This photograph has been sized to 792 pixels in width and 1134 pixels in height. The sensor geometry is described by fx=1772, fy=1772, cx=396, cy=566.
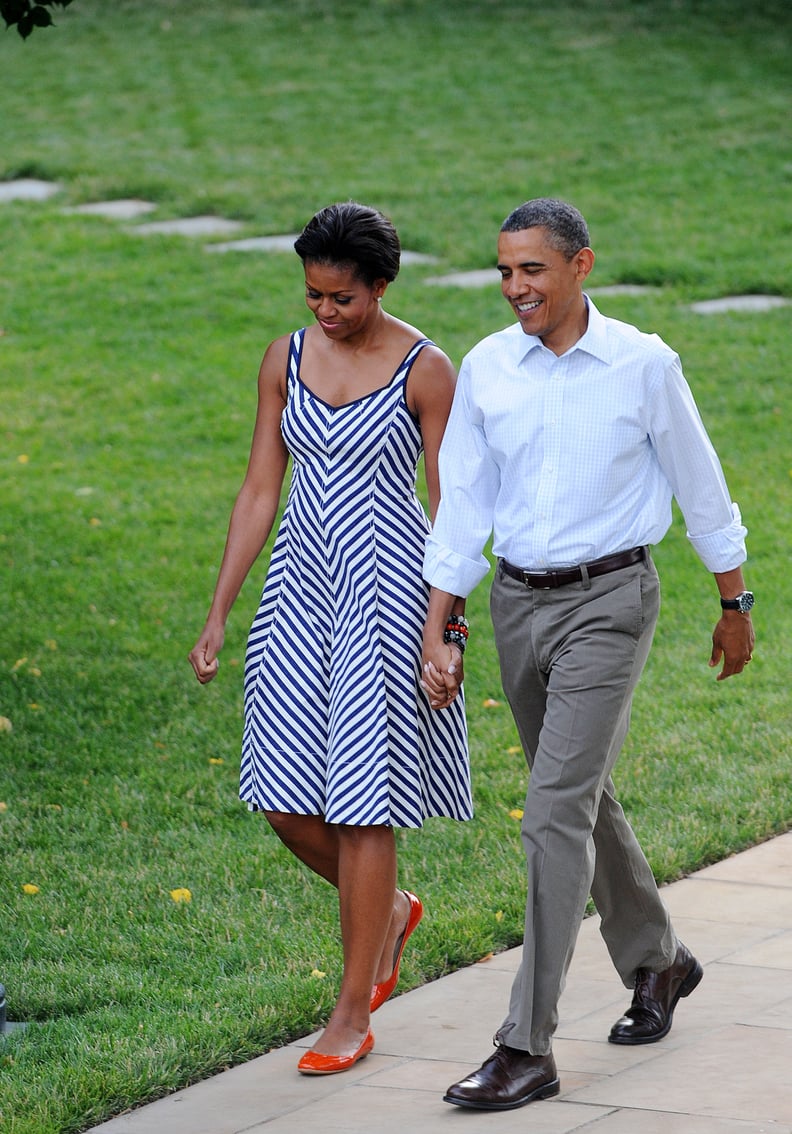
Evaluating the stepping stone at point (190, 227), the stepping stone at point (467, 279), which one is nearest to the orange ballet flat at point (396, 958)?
the stepping stone at point (467, 279)

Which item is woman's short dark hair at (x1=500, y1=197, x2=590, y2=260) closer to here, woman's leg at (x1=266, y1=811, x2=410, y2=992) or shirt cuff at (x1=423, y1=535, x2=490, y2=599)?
shirt cuff at (x1=423, y1=535, x2=490, y2=599)

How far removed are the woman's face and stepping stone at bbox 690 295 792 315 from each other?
8.72m

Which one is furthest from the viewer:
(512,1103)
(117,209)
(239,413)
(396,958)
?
(117,209)

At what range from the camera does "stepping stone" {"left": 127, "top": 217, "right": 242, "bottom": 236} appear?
15.3m

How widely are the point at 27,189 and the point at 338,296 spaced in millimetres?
13640

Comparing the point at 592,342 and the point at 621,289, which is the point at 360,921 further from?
the point at 621,289

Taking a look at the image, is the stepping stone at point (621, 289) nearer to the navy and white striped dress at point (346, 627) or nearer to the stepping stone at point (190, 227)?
the stepping stone at point (190, 227)

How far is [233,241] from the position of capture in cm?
1510

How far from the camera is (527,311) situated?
3.90m

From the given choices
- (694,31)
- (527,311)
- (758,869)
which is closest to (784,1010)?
(758,869)

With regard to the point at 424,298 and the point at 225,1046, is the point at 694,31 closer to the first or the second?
the point at 424,298

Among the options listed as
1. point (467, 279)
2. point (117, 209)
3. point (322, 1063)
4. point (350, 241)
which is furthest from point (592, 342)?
point (117, 209)

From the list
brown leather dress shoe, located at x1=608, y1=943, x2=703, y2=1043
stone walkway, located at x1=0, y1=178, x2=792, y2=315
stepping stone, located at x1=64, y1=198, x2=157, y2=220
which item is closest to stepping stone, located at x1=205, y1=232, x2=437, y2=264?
stone walkway, located at x1=0, y1=178, x2=792, y2=315

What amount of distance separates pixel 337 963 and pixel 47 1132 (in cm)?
112
